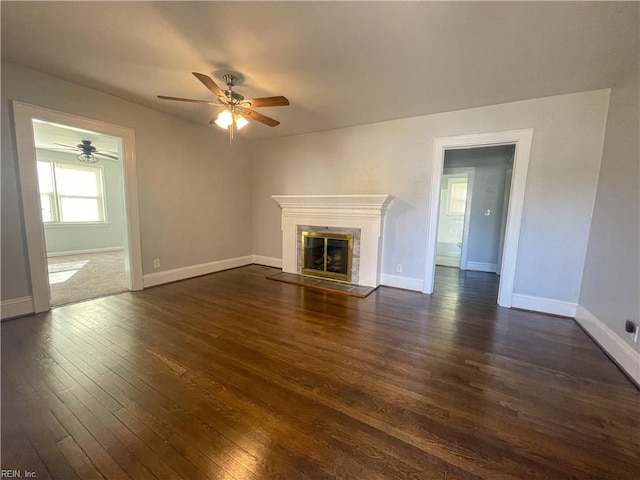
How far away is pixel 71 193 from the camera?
244 inches

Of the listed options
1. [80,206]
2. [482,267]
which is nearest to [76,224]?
[80,206]

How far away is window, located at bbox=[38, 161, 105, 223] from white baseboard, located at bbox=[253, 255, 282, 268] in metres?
4.79

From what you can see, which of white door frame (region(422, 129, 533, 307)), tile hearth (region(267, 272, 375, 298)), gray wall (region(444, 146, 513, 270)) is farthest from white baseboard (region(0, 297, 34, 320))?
gray wall (region(444, 146, 513, 270))

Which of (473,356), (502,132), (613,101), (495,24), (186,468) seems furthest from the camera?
(502,132)

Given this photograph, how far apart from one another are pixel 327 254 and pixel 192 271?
2.29 meters

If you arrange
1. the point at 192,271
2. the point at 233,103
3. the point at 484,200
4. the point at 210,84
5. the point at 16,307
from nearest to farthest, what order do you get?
the point at 210,84, the point at 233,103, the point at 16,307, the point at 192,271, the point at 484,200

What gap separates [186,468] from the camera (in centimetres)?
115

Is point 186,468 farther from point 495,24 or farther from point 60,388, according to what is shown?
point 495,24

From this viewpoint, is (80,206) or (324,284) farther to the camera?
(80,206)

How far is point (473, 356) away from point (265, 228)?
4070 mm

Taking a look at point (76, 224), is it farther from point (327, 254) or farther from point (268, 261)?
point (327, 254)

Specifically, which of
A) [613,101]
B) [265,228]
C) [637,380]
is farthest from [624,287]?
[265,228]

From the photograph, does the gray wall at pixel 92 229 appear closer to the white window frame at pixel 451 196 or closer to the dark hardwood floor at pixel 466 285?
the dark hardwood floor at pixel 466 285

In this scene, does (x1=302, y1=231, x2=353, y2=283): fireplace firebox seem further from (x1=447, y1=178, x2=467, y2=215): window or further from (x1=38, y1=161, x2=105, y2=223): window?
(x1=38, y1=161, x2=105, y2=223): window
